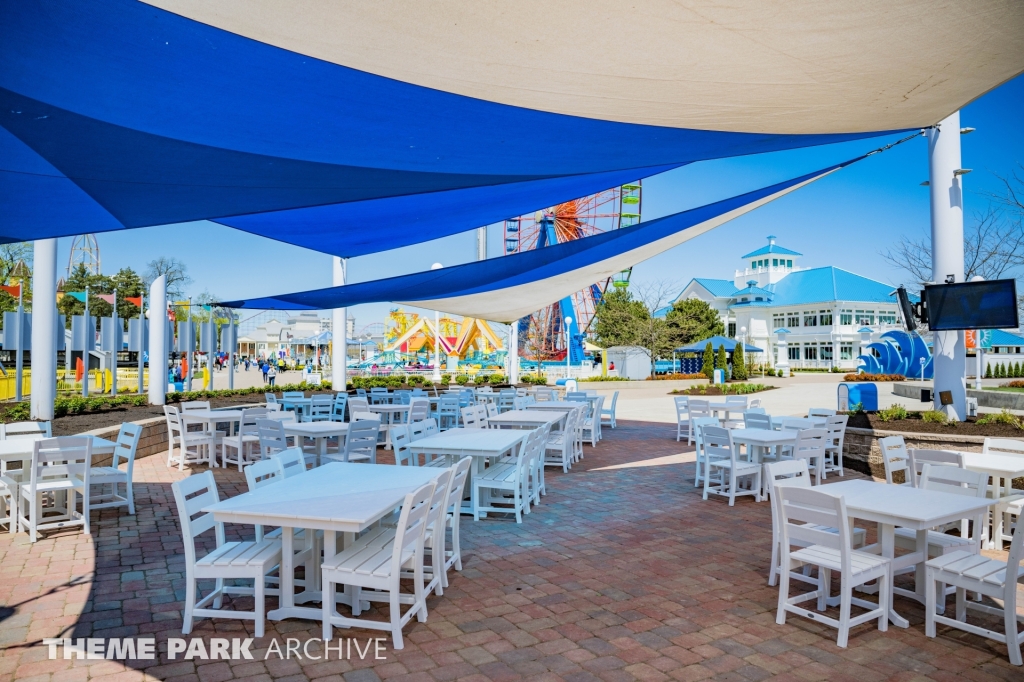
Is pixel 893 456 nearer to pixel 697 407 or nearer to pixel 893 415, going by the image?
pixel 893 415

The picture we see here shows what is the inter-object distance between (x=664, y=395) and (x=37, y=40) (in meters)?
20.0

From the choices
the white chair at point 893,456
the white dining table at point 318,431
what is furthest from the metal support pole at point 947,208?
the white dining table at point 318,431

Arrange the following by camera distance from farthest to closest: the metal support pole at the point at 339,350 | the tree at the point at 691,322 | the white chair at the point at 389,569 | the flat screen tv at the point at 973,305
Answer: the tree at the point at 691,322, the metal support pole at the point at 339,350, the flat screen tv at the point at 973,305, the white chair at the point at 389,569

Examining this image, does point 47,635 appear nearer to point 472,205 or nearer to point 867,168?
point 472,205

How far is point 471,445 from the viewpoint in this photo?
5637mm

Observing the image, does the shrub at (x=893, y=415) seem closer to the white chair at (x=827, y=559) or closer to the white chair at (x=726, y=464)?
the white chair at (x=726, y=464)

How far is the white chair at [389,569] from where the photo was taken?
318 cm

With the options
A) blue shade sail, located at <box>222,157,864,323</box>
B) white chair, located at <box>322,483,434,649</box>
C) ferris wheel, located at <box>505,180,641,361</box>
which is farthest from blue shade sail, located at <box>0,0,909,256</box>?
ferris wheel, located at <box>505,180,641,361</box>

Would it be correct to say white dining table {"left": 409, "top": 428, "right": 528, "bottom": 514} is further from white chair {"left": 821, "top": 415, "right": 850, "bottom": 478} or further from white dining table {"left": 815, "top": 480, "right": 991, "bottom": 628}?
white chair {"left": 821, "top": 415, "right": 850, "bottom": 478}

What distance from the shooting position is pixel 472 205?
19.5 ft

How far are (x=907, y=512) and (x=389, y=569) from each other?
8.91 ft

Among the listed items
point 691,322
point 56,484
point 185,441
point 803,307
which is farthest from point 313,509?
point 803,307

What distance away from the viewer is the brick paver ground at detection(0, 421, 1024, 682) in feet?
9.73

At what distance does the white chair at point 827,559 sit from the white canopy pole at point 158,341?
1088 centimetres
